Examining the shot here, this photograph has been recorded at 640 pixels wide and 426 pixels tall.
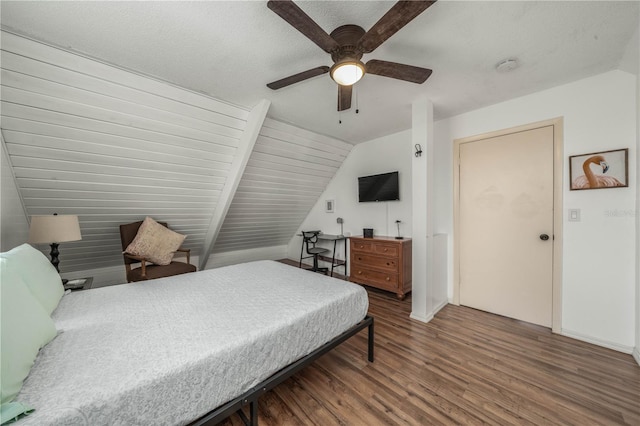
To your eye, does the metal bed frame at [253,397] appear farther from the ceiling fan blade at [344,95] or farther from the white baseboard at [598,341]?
the white baseboard at [598,341]

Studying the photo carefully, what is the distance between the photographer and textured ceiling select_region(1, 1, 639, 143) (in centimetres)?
147

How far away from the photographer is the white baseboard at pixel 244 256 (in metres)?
4.75

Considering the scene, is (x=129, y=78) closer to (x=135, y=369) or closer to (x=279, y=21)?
(x=279, y=21)

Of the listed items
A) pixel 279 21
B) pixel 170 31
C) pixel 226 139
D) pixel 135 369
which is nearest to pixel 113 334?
pixel 135 369

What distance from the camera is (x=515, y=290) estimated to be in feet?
8.81

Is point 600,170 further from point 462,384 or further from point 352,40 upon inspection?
point 352,40

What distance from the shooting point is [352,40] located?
1595 millimetres

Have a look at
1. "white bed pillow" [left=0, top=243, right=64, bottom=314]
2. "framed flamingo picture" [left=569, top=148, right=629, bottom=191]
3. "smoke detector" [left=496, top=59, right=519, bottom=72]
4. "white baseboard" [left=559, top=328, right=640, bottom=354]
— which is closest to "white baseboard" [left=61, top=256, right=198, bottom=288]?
"white bed pillow" [left=0, top=243, right=64, bottom=314]

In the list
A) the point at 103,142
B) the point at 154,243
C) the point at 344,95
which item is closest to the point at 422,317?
the point at 344,95

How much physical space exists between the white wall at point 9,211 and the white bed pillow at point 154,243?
884 millimetres

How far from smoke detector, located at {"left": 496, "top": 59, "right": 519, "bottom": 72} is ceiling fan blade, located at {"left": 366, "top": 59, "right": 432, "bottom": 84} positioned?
0.86 meters

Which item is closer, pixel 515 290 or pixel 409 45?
pixel 409 45

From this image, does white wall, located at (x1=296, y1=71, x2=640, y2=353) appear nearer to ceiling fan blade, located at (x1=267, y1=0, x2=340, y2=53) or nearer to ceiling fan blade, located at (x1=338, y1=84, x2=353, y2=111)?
ceiling fan blade, located at (x1=338, y1=84, x2=353, y2=111)

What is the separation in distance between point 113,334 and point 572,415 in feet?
8.75
